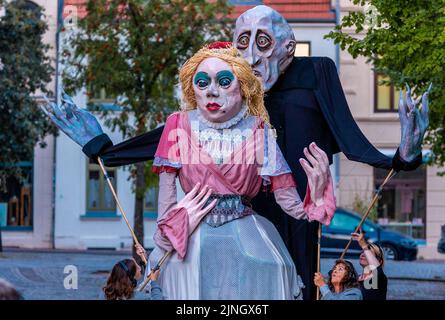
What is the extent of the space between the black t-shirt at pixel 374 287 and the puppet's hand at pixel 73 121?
63.8 inches

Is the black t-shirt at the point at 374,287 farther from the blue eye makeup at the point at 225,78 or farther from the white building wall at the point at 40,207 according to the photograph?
the white building wall at the point at 40,207

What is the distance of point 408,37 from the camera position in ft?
38.9

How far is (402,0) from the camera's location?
38.2ft

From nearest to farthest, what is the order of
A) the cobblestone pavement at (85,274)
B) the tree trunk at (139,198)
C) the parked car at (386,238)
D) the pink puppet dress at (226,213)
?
the pink puppet dress at (226,213) → the cobblestone pavement at (85,274) → the tree trunk at (139,198) → the parked car at (386,238)

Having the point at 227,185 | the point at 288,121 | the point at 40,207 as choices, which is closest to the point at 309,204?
the point at 227,185

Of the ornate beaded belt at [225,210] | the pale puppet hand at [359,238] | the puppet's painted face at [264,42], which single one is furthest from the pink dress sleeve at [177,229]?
the puppet's painted face at [264,42]

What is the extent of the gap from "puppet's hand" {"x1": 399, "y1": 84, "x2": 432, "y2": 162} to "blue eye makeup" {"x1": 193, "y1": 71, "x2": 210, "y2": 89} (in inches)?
36.2

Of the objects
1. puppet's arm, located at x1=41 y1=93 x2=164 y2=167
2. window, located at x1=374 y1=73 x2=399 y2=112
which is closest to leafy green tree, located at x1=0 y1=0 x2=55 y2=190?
window, located at x1=374 y1=73 x2=399 y2=112

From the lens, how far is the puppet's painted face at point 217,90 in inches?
228

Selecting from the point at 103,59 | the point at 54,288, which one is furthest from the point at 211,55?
the point at 103,59

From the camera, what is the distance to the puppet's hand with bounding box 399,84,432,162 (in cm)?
566

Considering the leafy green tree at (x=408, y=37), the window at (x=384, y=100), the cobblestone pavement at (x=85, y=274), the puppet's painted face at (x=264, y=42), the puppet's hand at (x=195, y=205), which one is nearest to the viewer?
the puppet's hand at (x=195, y=205)

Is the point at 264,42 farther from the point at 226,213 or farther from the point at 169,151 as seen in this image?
the point at 226,213

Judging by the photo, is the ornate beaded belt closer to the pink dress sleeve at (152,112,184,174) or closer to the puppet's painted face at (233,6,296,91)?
the pink dress sleeve at (152,112,184,174)
